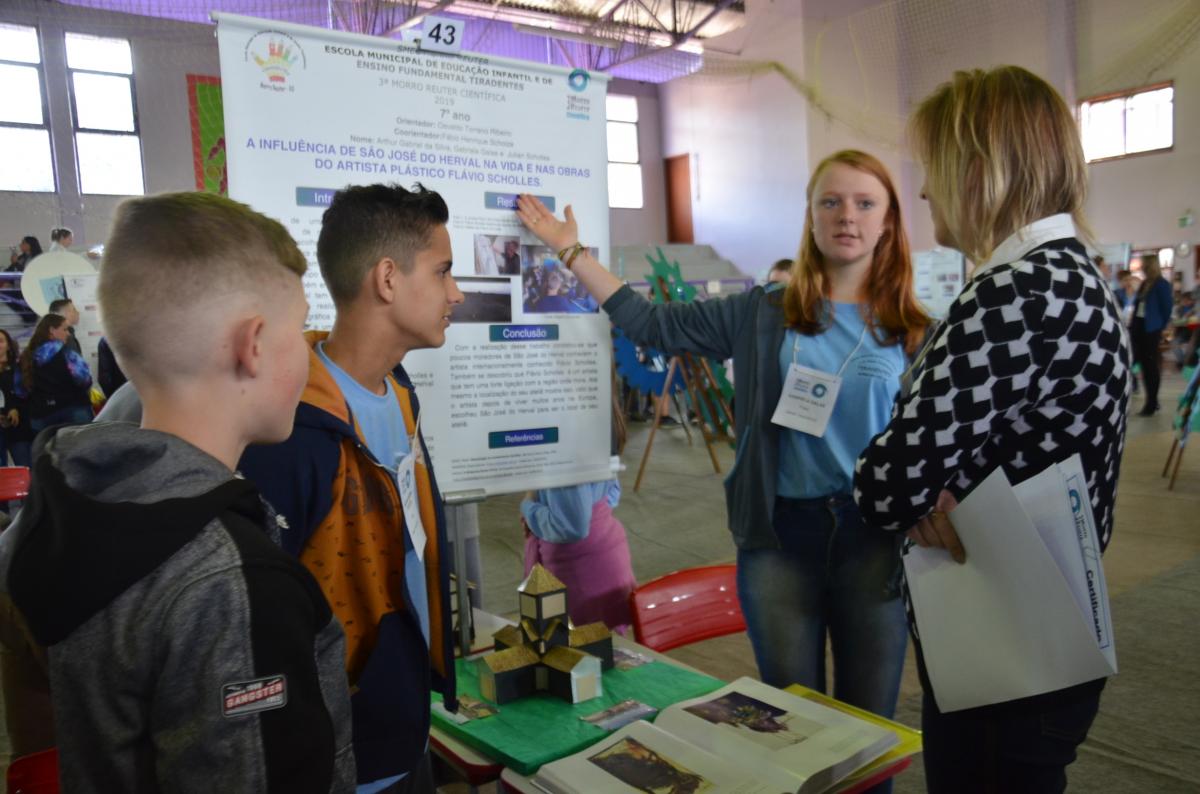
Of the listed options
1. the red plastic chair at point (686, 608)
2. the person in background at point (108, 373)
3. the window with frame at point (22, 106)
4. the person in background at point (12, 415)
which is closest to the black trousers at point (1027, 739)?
the red plastic chair at point (686, 608)

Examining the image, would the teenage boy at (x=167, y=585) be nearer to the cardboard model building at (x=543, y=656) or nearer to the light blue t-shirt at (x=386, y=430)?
the light blue t-shirt at (x=386, y=430)

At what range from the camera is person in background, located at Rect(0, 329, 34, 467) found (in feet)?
17.6

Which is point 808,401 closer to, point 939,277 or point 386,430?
point 386,430

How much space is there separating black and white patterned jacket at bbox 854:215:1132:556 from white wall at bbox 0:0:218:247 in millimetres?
7726

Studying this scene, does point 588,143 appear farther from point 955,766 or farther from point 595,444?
point 955,766

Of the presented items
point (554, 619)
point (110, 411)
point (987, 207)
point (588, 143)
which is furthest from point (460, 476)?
point (987, 207)

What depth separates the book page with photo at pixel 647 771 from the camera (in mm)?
1155

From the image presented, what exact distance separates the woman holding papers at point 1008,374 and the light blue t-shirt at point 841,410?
527mm

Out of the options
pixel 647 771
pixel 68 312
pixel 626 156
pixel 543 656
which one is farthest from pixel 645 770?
pixel 626 156

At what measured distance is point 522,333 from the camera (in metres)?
1.99

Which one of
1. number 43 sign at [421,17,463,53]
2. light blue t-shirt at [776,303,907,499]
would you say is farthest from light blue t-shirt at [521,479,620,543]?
number 43 sign at [421,17,463,53]

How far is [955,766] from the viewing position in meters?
1.21

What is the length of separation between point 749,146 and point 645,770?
15634 mm

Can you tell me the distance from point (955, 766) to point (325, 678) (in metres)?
0.89
